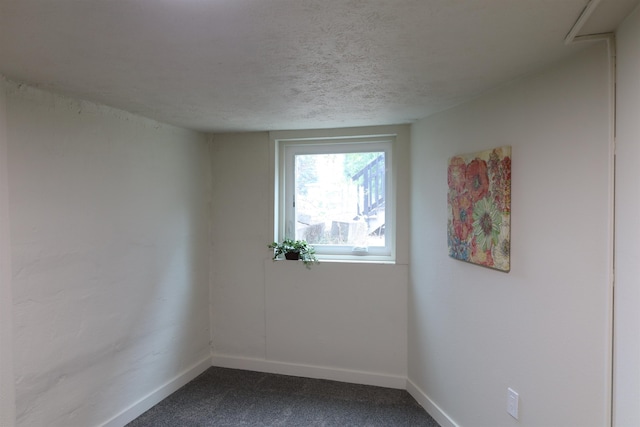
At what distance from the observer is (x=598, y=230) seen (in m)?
1.30

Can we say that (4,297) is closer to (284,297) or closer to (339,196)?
(284,297)

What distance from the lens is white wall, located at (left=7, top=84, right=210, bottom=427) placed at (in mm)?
1716

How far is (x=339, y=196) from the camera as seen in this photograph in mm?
3008

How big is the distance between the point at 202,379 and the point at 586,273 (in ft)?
9.11

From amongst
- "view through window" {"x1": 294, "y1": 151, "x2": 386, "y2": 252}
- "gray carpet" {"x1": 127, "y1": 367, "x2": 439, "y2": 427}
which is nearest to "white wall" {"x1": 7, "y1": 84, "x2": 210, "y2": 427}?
"gray carpet" {"x1": 127, "y1": 367, "x2": 439, "y2": 427}

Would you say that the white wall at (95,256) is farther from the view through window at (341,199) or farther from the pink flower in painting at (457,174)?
the pink flower in painting at (457,174)

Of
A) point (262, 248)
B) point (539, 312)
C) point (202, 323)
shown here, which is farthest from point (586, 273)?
point (202, 323)

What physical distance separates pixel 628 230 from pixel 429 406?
5.89 feet

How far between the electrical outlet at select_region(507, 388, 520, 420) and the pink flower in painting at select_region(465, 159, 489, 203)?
967 millimetres

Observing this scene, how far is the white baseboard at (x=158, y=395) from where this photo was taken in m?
2.22

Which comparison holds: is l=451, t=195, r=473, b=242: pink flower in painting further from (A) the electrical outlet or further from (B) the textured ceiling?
(A) the electrical outlet

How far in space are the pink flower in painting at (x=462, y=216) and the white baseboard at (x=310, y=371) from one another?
138cm

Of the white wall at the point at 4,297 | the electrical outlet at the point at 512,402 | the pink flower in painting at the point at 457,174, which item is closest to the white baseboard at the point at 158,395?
the white wall at the point at 4,297

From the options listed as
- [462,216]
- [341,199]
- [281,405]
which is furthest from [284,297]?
[462,216]
